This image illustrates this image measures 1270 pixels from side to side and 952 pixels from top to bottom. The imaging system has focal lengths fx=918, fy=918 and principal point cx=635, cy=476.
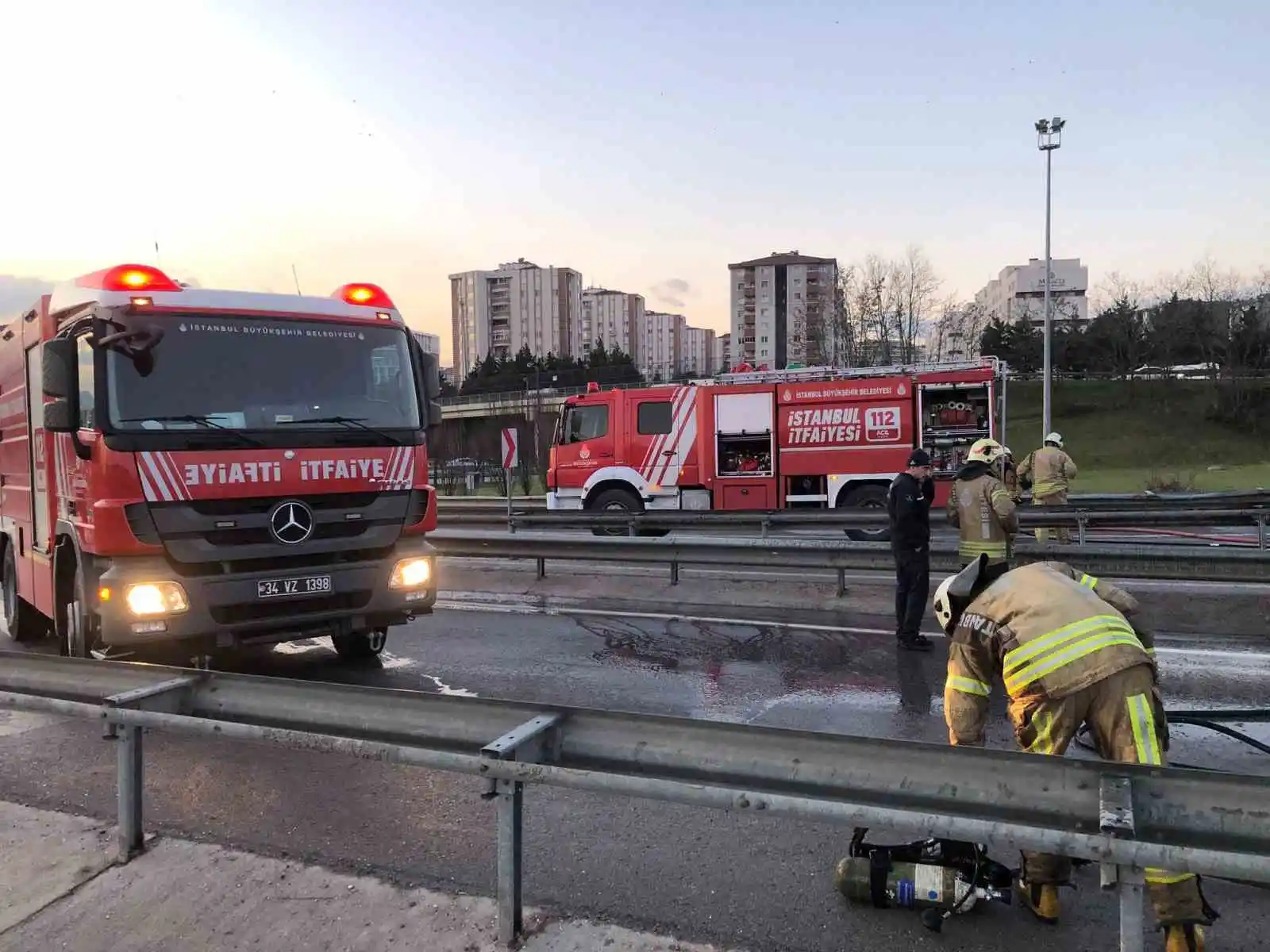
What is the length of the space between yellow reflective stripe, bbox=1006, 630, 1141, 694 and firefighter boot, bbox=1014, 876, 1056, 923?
0.75 m

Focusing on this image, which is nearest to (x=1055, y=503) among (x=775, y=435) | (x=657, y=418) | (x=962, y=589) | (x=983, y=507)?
(x=775, y=435)

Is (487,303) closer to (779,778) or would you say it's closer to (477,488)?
(477,488)

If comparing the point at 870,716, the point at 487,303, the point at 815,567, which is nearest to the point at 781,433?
the point at 815,567

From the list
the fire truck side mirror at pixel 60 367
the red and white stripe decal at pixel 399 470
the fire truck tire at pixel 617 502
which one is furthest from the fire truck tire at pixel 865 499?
the fire truck side mirror at pixel 60 367

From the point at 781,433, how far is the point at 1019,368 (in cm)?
6239

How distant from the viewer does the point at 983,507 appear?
726 cm

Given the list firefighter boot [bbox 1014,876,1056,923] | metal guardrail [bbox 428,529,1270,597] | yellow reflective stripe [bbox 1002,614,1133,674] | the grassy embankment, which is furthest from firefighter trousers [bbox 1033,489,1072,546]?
the grassy embankment

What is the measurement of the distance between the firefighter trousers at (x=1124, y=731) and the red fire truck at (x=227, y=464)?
171 inches

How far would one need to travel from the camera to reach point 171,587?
5.42m

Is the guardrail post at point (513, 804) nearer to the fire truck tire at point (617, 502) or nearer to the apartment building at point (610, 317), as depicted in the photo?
the fire truck tire at point (617, 502)

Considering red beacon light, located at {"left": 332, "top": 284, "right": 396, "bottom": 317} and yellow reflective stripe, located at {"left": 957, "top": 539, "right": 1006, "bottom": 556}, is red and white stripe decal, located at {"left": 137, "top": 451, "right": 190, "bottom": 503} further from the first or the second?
yellow reflective stripe, located at {"left": 957, "top": 539, "right": 1006, "bottom": 556}

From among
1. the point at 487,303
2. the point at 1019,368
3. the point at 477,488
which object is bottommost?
the point at 477,488

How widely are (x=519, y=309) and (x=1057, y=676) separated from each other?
5253 inches

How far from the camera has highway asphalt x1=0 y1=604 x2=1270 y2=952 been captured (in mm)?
3244
